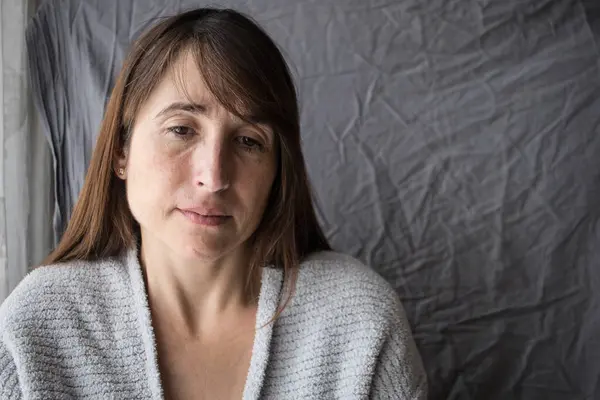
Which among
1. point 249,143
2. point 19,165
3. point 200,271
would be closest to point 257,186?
point 249,143

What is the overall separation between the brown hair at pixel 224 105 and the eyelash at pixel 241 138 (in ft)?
0.11

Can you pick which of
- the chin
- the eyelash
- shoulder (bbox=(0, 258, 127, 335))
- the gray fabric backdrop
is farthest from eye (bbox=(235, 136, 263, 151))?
the gray fabric backdrop

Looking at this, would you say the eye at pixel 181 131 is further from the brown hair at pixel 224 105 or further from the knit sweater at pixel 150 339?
the knit sweater at pixel 150 339

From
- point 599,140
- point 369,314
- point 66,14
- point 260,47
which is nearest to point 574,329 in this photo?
point 599,140

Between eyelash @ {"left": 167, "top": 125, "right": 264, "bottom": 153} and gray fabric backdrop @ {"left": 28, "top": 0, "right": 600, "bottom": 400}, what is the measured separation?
0.40 metres

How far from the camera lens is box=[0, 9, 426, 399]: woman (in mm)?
933

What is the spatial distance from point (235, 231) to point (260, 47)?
0.81ft

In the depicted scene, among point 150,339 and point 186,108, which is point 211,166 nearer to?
point 186,108

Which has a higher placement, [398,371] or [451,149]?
[451,149]

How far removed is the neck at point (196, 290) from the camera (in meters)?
1.04

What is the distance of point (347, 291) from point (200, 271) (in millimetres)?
218

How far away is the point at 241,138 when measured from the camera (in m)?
0.96

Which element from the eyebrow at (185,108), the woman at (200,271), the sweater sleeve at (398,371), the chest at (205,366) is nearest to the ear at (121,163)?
the woman at (200,271)

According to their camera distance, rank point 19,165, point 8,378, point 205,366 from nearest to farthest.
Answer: point 8,378, point 205,366, point 19,165
